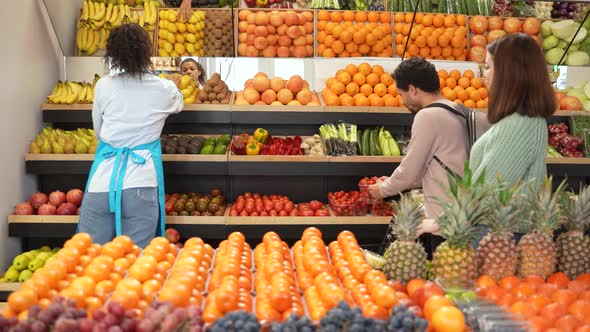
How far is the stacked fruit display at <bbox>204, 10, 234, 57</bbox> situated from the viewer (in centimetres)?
631

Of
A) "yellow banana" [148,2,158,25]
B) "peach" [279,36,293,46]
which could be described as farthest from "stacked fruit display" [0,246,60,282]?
"peach" [279,36,293,46]

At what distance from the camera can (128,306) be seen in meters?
2.26

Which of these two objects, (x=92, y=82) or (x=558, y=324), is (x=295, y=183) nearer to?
(x=92, y=82)

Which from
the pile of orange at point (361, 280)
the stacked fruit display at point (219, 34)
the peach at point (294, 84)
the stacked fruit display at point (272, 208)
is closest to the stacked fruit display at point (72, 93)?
the stacked fruit display at point (219, 34)

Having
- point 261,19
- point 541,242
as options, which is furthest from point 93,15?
point 541,242

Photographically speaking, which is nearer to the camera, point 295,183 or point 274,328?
point 274,328

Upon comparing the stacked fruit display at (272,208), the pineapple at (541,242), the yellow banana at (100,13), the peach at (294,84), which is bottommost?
the stacked fruit display at (272,208)

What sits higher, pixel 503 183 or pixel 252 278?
pixel 503 183

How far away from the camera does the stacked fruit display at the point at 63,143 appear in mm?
5551

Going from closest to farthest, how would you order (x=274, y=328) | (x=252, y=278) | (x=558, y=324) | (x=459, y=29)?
(x=274, y=328), (x=558, y=324), (x=252, y=278), (x=459, y=29)

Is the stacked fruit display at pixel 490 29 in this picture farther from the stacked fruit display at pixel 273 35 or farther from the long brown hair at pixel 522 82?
the long brown hair at pixel 522 82

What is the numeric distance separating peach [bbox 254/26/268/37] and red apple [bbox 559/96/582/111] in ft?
9.47

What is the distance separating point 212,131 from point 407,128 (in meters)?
1.81

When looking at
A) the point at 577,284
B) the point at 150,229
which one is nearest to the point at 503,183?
the point at 577,284
